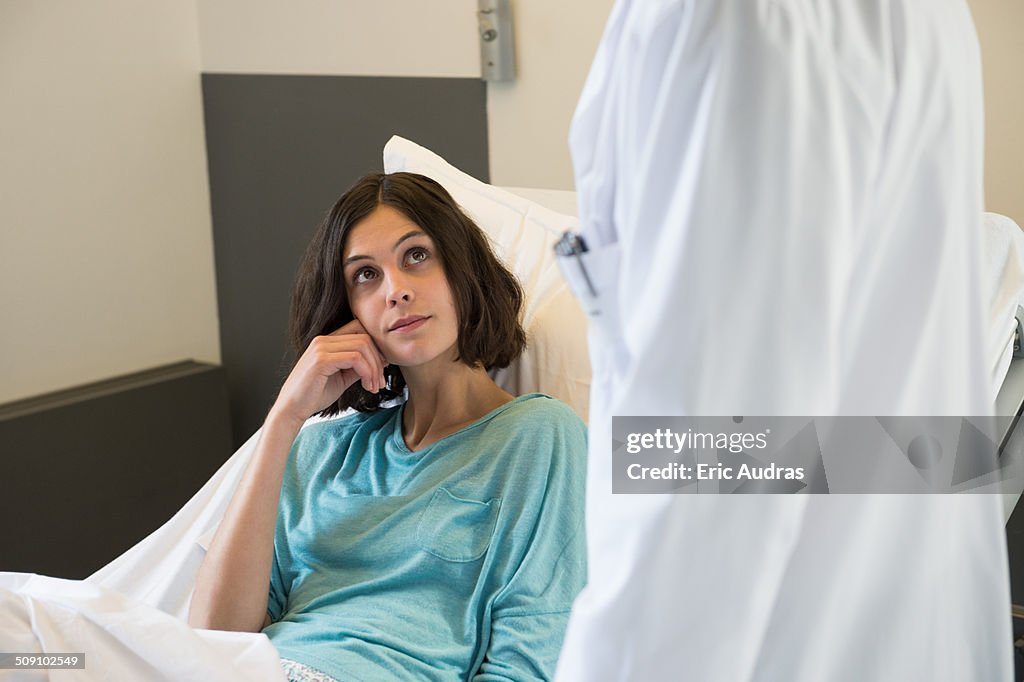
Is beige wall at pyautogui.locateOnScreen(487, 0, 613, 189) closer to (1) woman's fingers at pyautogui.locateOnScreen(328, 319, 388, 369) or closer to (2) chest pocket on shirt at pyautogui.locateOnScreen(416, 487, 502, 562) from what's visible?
(1) woman's fingers at pyautogui.locateOnScreen(328, 319, 388, 369)

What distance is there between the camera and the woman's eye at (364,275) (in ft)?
5.00

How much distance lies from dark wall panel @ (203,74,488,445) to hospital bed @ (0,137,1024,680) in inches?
21.3

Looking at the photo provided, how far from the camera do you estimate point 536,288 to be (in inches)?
70.5

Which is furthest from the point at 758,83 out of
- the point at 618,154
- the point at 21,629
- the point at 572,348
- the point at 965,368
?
the point at 572,348

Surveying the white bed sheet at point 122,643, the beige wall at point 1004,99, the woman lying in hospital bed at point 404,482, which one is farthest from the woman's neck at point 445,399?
the beige wall at point 1004,99

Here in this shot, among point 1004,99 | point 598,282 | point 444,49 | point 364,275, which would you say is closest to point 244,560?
point 364,275

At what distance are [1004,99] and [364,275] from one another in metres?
0.97

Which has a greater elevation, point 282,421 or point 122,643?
point 282,421

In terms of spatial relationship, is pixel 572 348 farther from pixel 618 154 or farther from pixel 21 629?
pixel 618 154

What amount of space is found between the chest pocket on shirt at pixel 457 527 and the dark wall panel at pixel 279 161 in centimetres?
121

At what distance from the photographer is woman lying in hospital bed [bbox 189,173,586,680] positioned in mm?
1321

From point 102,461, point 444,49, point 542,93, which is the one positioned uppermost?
point 444,49

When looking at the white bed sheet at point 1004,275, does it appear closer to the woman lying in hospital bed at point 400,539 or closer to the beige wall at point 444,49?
the woman lying in hospital bed at point 400,539
